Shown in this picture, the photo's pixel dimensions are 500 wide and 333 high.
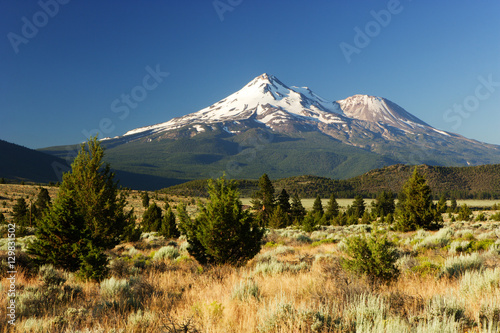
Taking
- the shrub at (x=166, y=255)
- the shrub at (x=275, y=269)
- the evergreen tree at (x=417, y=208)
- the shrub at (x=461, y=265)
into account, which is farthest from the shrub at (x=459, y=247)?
the evergreen tree at (x=417, y=208)

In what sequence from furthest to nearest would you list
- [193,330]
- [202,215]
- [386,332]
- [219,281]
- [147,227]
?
[147,227]
[202,215]
[219,281]
[193,330]
[386,332]

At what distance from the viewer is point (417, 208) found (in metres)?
20.1

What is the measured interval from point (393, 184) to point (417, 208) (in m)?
143

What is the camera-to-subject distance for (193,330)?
3.31 metres

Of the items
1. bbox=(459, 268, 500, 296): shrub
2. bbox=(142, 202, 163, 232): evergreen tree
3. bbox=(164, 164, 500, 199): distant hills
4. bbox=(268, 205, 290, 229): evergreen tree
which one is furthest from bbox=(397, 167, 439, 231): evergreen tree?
bbox=(164, 164, 500, 199): distant hills

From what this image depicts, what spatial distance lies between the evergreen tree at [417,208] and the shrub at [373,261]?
1667 cm

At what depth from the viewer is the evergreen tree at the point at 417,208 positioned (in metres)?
19.8

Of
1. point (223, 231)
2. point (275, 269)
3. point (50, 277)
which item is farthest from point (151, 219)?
point (275, 269)

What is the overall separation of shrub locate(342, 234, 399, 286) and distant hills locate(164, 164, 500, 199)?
122m

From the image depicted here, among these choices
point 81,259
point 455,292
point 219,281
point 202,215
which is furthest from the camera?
point 202,215

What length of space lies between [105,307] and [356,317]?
3970 mm

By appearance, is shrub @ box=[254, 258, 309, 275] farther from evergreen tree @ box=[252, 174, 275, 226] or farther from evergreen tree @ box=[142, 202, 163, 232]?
evergreen tree @ box=[252, 174, 275, 226]

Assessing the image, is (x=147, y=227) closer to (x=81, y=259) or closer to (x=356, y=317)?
(x=81, y=259)

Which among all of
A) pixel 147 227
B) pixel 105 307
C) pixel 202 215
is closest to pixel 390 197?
pixel 147 227
